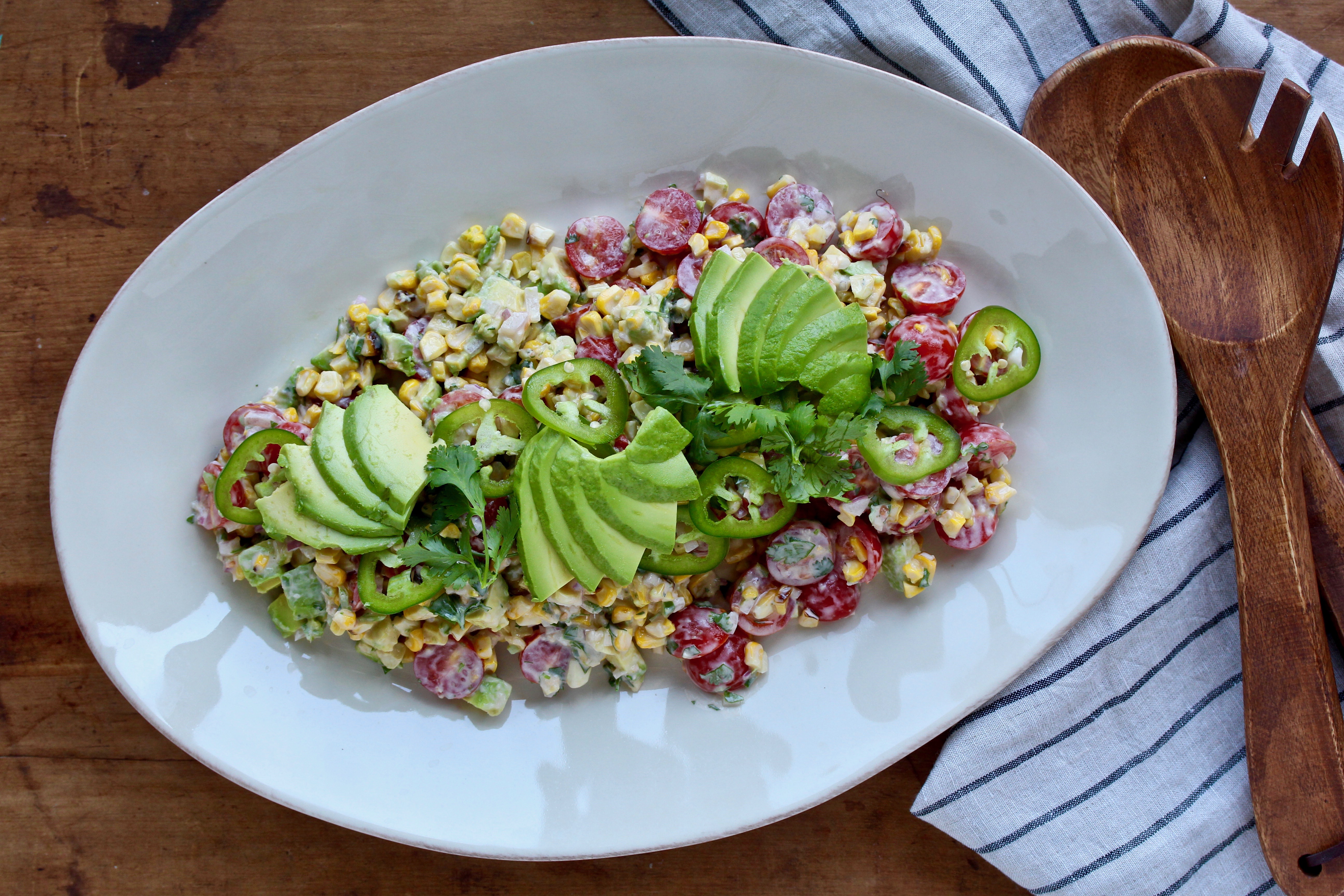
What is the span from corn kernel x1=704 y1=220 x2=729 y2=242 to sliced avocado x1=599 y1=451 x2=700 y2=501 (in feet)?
2.20

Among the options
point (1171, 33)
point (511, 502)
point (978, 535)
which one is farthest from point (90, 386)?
point (1171, 33)

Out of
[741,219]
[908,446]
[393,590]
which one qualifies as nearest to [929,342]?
[908,446]

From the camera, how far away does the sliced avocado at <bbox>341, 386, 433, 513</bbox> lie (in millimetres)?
2084

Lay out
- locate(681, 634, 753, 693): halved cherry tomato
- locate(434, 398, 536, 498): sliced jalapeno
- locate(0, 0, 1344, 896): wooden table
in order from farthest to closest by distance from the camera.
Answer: locate(0, 0, 1344, 896): wooden table < locate(681, 634, 753, 693): halved cherry tomato < locate(434, 398, 536, 498): sliced jalapeno

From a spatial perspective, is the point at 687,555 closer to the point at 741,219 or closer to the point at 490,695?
the point at 490,695

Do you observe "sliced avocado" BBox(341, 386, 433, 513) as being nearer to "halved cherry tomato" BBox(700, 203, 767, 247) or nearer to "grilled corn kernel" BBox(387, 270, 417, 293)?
"grilled corn kernel" BBox(387, 270, 417, 293)

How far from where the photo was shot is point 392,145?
7.57 feet

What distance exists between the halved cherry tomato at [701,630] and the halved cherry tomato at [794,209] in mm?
1087

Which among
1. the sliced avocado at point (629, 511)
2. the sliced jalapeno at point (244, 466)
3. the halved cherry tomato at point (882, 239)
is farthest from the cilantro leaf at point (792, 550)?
the sliced jalapeno at point (244, 466)

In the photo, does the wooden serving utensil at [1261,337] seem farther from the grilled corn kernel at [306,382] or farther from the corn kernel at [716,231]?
the grilled corn kernel at [306,382]

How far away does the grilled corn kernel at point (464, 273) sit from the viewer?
7.63ft

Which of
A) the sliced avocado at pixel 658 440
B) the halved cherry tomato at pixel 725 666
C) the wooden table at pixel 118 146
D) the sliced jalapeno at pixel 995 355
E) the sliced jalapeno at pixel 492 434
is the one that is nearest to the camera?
the sliced avocado at pixel 658 440

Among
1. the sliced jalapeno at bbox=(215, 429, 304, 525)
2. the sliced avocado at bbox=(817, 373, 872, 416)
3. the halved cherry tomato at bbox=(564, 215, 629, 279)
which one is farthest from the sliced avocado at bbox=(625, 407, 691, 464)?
the sliced jalapeno at bbox=(215, 429, 304, 525)

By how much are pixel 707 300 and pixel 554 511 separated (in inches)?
26.3
